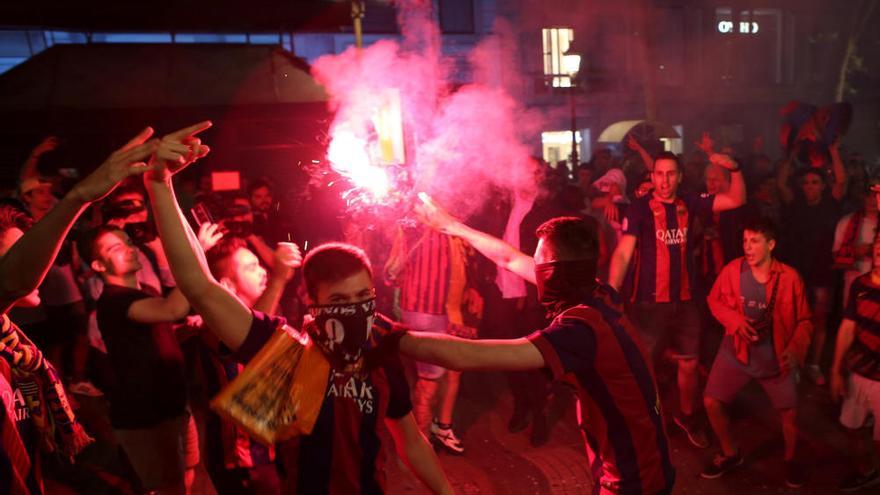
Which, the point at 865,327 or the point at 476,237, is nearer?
the point at 476,237

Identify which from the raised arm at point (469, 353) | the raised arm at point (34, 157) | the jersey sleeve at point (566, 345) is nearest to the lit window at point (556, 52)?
the raised arm at point (34, 157)

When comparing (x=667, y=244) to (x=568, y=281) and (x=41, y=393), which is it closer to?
(x=568, y=281)

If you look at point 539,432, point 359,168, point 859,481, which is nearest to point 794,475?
point 859,481

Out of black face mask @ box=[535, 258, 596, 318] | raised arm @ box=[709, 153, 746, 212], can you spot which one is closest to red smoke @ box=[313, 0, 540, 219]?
raised arm @ box=[709, 153, 746, 212]

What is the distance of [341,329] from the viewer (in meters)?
2.57

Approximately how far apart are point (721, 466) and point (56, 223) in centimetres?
487

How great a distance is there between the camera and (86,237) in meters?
4.39

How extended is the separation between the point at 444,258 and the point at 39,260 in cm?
383

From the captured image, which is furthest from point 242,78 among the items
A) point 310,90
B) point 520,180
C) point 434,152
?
point 520,180

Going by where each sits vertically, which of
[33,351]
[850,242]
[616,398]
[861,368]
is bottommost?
[861,368]

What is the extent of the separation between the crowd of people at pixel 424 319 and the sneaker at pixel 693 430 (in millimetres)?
18

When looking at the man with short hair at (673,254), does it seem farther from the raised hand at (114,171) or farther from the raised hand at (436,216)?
the raised hand at (114,171)

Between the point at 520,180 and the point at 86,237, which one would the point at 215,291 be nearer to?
the point at 86,237

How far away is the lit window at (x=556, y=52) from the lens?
83.8ft
